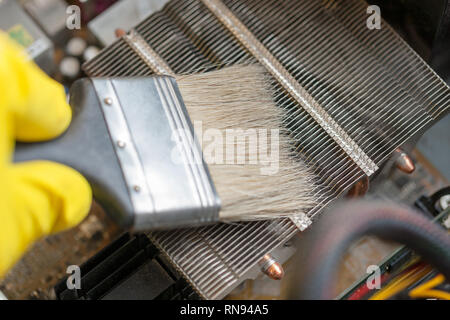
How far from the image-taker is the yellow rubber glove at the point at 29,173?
0.94m

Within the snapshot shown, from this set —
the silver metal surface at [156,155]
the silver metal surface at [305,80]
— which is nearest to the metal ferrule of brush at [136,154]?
the silver metal surface at [156,155]

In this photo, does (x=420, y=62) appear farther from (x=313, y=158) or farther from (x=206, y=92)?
(x=206, y=92)

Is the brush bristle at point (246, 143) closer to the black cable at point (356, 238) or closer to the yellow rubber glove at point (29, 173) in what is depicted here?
the yellow rubber glove at point (29, 173)

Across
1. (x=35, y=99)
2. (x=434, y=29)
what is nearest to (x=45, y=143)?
(x=35, y=99)

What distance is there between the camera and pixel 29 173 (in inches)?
39.6

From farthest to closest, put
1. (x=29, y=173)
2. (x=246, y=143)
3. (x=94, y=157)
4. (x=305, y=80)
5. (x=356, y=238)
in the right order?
1. (x=305, y=80)
2. (x=246, y=143)
3. (x=94, y=157)
4. (x=29, y=173)
5. (x=356, y=238)

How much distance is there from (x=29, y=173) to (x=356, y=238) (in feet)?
1.83

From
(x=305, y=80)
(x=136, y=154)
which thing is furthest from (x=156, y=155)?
(x=305, y=80)

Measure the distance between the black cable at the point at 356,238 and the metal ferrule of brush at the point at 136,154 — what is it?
442 mm

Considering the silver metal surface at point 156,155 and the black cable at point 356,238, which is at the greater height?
the silver metal surface at point 156,155

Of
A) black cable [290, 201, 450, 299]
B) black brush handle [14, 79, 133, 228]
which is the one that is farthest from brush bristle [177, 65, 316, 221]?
black cable [290, 201, 450, 299]

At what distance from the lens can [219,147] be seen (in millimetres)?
1242

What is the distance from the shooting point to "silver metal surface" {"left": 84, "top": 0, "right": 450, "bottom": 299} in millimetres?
1264

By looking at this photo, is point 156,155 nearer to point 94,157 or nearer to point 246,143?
point 94,157
